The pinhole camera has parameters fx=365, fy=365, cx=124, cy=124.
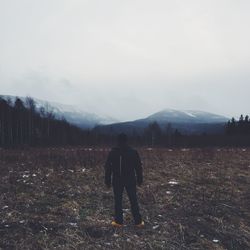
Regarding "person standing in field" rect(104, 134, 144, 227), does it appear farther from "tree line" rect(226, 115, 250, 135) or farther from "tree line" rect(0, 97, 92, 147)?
"tree line" rect(226, 115, 250, 135)

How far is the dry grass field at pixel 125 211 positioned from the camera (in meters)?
9.12

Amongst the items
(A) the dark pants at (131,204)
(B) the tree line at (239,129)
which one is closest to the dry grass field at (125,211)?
(A) the dark pants at (131,204)

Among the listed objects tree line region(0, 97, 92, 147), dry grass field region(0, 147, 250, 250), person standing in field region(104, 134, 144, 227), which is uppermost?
tree line region(0, 97, 92, 147)

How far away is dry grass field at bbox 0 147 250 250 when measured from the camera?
912 cm

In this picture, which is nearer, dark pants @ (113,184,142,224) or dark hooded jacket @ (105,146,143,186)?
dark pants @ (113,184,142,224)

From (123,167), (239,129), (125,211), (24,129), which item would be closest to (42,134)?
(24,129)

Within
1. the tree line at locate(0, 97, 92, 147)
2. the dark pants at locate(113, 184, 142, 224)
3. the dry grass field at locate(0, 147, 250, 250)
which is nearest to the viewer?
the dry grass field at locate(0, 147, 250, 250)

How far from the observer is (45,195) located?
13.5 metres

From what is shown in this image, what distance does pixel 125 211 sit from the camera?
456 inches

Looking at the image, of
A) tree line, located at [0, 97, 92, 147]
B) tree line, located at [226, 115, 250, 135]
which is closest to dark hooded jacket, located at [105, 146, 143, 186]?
tree line, located at [0, 97, 92, 147]

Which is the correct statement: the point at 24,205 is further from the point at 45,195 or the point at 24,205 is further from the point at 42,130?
the point at 42,130

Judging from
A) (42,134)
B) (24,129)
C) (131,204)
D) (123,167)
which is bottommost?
(131,204)

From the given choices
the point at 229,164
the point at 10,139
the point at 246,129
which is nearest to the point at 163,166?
the point at 229,164

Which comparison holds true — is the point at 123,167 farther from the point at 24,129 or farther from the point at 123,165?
the point at 24,129
